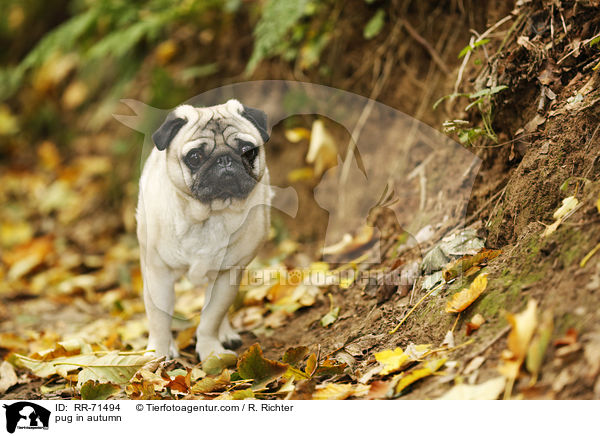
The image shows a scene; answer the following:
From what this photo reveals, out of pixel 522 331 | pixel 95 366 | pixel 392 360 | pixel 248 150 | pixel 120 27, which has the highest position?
pixel 120 27

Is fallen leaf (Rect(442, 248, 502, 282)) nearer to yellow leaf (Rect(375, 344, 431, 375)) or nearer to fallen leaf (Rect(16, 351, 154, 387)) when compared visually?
yellow leaf (Rect(375, 344, 431, 375))

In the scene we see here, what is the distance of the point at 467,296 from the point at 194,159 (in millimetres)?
1260

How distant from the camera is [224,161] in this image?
2459mm

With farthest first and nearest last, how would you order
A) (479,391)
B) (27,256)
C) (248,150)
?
1. (27,256)
2. (248,150)
3. (479,391)

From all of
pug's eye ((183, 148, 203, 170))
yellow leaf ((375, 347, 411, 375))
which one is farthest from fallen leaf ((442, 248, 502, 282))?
pug's eye ((183, 148, 203, 170))

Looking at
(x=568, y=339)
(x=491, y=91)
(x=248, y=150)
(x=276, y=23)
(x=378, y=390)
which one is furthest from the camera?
(x=276, y=23)

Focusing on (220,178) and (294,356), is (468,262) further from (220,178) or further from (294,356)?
(220,178)

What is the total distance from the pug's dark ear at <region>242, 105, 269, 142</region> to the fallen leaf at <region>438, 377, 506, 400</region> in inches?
52.5

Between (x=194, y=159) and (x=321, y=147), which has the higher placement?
(x=194, y=159)

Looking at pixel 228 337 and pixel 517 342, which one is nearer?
pixel 517 342

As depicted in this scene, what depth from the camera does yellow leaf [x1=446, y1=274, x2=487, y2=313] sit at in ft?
6.98
